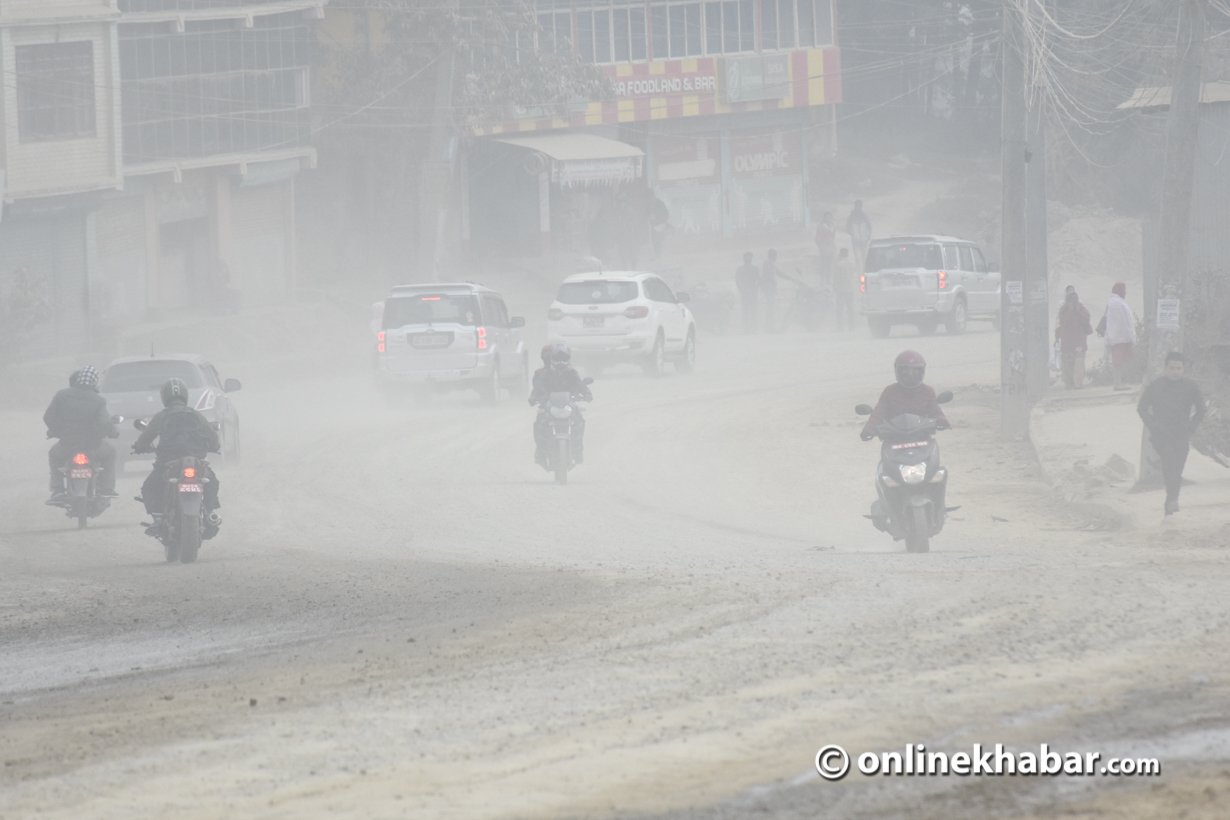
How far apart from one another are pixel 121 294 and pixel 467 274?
1139cm

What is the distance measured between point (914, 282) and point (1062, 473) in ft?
63.3

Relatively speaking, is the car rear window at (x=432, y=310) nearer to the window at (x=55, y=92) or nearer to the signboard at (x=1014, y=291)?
the signboard at (x=1014, y=291)

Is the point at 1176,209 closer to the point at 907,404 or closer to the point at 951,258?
the point at 907,404

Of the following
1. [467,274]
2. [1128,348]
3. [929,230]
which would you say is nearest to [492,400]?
[1128,348]

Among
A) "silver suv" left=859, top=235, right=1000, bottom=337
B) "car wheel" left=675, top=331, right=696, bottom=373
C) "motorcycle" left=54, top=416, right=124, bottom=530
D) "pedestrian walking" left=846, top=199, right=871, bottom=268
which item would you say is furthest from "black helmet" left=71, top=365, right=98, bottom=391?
"pedestrian walking" left=846, top=199, right=871, bottom=268

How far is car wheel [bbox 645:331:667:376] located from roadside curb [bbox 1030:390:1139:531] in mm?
7629

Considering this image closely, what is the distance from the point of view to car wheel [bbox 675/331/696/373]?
109 ft

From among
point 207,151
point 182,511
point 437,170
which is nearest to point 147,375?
point 182,511

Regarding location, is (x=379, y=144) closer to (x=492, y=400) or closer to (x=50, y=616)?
(x=492, y=400)

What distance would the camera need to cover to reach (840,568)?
12.8 m

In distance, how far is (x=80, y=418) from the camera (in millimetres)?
17828

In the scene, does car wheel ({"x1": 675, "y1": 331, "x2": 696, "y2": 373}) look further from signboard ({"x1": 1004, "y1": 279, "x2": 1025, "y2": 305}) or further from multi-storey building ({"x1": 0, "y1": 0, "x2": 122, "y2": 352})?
multi-storey building ({"x1": 0, "y1": 0, "x2": 122, "y2": 352})

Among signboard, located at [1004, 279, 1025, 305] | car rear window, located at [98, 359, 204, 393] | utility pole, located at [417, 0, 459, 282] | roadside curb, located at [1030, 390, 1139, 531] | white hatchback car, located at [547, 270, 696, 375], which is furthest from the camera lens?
utility pole, located at [417, 0, 459, 282]

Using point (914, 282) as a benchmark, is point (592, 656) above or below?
below
